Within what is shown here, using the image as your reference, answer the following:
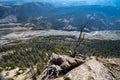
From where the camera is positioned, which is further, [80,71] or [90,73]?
[80,71]

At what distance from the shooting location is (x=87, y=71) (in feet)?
135

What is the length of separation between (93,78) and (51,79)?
9.37 meters

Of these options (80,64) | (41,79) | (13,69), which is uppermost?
(80,64)

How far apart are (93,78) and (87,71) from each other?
2.74 meters

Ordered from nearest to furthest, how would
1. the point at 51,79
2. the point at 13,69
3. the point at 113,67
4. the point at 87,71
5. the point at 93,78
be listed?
the point at 93,78 < the point at 87,71 < the point at 51,79 < the point at 113,67 < the point at 13,69

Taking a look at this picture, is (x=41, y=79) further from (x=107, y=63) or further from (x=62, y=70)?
(x=107, y=63)

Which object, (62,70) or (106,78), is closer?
(106,78)

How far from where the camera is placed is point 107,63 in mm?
48375

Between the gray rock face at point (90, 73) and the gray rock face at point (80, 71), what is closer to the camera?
the gray rock face at point (90, 73)

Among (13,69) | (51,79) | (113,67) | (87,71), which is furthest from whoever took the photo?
(13,69)

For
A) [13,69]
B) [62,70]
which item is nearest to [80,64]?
[62,70]

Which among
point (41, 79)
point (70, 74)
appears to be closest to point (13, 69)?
point (41, 79)

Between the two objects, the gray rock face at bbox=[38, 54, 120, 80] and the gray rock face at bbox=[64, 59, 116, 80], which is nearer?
the gray rock face at bbox=[64, 59, 116, 80]

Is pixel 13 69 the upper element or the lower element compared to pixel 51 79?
lower
